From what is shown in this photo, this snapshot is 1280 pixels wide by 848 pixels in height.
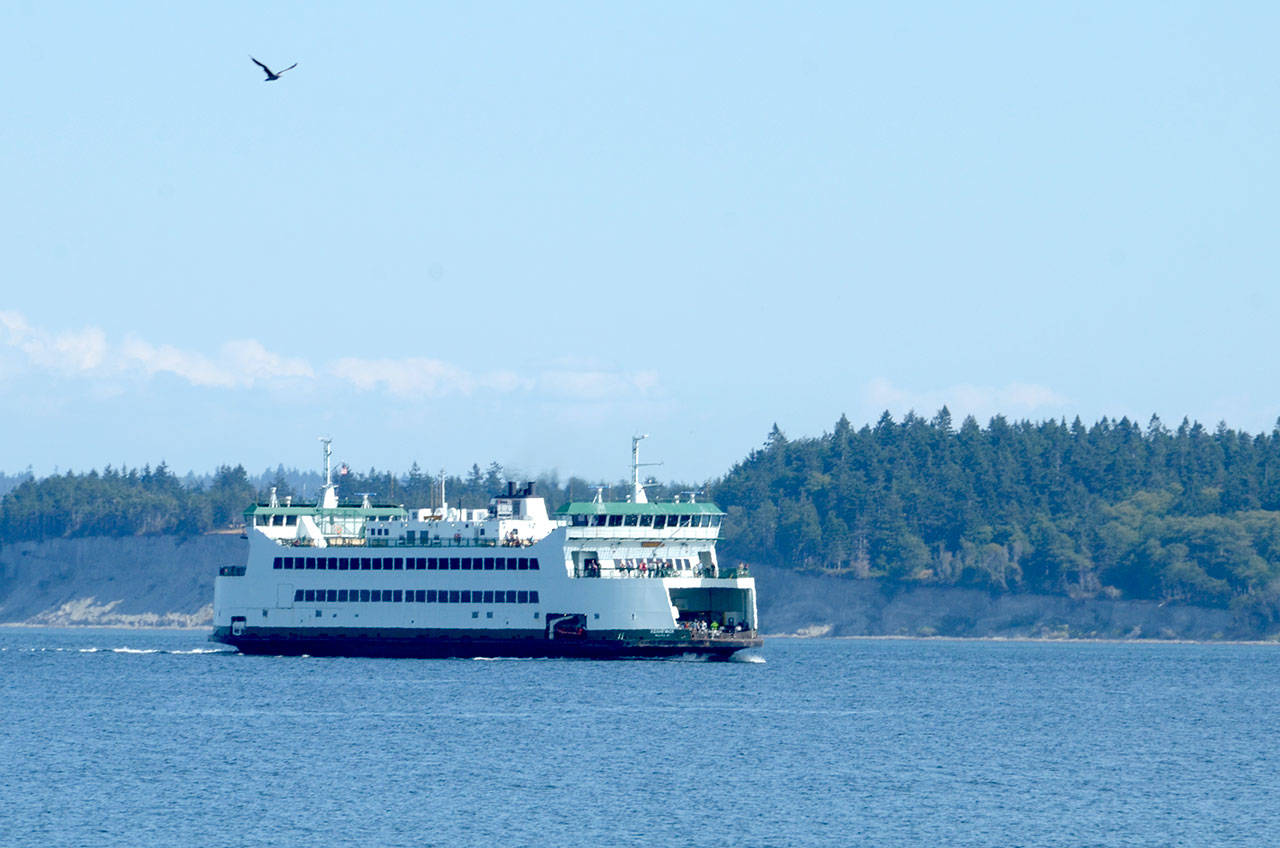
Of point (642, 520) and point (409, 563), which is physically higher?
point (642, 520)

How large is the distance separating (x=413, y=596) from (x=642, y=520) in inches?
460

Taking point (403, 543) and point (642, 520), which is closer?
point (642, 520)

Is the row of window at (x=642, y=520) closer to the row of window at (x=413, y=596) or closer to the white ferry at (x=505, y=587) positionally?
the white ferry at (x=505, y=587)

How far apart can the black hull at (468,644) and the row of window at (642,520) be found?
5.39 metres

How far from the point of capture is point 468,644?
98312 mm

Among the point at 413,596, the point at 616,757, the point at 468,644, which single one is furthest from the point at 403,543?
the point at 616,757

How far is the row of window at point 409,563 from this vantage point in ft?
319

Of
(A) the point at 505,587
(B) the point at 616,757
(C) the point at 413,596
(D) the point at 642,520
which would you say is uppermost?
(D) the point at 642,520

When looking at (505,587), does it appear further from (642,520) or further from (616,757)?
(616,757)

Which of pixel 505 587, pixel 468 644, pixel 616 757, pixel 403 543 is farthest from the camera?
pixel 403 543

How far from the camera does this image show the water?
5022 cm

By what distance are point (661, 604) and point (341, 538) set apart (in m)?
18.2

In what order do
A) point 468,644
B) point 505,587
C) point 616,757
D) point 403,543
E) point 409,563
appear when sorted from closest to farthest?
1. point 616,757
2. point 505,587
3. point 468,644
4. point 409,563
5. point 403,543

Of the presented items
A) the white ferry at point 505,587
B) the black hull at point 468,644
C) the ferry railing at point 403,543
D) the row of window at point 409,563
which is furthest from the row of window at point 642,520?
the black hull at point 468,644
